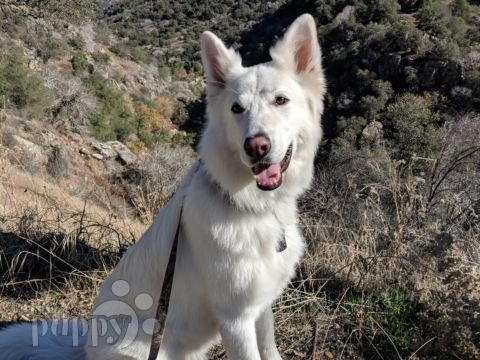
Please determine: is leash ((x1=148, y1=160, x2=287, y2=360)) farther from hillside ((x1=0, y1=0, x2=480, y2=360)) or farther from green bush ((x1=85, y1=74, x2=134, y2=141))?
green bush ((x1=85, y1=74, x2=134, y2=141))

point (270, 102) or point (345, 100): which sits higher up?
point (270, 102)

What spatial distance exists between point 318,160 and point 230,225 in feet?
44.8

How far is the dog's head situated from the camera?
94.1 inches

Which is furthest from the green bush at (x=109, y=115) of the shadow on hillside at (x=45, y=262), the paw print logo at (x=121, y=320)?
the paw print logo at (x=121, y=320)

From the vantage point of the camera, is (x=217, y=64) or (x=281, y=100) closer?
(x=281, y=100)

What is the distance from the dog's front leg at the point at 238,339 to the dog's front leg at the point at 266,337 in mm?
409

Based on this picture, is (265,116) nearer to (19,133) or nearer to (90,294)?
(90,294)

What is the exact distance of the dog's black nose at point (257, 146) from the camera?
2.30m

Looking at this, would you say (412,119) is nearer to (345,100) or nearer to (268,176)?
(345,100)

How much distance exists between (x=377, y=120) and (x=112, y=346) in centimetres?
3116

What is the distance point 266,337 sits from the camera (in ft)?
9.12

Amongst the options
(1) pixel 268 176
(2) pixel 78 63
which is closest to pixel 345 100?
(2) pixel 78 63

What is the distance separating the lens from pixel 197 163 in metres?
2.74

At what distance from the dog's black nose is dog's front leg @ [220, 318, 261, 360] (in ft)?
2.82
